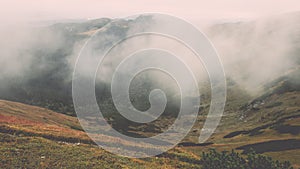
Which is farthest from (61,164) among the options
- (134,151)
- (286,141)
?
(286,141)

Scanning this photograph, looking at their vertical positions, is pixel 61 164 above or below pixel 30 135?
below

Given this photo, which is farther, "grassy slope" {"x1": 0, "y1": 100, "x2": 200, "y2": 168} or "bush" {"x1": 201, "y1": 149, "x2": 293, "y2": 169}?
"bush" {"x1": 201, "y1": 149, "x2": 293, "y2": 169}

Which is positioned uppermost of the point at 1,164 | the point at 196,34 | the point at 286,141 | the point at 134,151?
the point at 286,141

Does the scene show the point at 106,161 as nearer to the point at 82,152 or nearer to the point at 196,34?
the point at 82,152

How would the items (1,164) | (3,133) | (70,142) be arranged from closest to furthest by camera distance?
(1,164) → (3,133) → (70,142)

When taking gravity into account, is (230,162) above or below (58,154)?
above

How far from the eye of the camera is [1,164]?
3806cm

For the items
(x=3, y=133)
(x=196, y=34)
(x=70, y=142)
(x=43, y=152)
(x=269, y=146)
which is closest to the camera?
(x=196, y=34)

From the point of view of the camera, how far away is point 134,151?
5212 cm

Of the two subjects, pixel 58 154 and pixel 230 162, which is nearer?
pixel 58 154

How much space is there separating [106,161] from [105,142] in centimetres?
1142

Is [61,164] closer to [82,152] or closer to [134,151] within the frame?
[82,152]

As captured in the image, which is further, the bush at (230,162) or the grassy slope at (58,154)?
the bush at (230,162)

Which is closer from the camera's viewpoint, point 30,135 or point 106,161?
point 106,161
